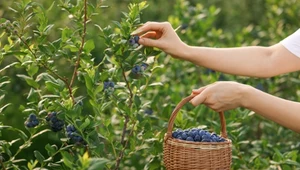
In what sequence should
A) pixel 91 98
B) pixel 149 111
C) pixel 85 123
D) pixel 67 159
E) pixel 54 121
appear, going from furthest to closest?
1. pixel 149 111
2. pixel 91 98
3. pixel 54 121
4. pixel 85 123
5. pixel 67 159

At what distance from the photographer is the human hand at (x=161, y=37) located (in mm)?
2717

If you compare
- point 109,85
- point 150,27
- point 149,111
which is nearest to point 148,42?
point 150,27

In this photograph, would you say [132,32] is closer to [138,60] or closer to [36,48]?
[138,60]

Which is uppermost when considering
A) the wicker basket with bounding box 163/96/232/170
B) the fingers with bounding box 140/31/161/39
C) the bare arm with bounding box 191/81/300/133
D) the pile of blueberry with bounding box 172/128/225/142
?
the fingers with bounding box 140/31/161/39

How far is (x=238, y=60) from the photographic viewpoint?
3074 millimetres

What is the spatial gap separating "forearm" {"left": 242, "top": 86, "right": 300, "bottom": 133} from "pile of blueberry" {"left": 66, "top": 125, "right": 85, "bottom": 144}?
570 millimetres

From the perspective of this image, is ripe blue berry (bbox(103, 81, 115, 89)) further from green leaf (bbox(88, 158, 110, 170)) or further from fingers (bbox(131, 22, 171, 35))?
green leaf (bbox(88, 158, 110, 170))

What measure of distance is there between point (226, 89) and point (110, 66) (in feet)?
2.31

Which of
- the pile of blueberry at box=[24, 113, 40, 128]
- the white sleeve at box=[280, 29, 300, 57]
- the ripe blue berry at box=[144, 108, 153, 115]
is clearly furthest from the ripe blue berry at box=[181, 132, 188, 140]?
the ripe blue berry at box=[144, 108, 153, 115]

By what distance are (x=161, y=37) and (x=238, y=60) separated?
1.41 ft

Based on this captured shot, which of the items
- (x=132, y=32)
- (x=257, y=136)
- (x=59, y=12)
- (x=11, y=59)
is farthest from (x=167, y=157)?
(x=59, y=12)

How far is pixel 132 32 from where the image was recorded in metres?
2.67

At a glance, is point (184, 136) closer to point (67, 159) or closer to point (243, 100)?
point (243, 100)

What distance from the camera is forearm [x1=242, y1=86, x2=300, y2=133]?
245cm
